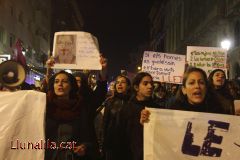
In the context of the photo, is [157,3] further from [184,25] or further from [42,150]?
[42,150]

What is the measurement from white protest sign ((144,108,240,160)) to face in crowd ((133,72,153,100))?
77 centimetres

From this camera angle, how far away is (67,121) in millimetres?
4711

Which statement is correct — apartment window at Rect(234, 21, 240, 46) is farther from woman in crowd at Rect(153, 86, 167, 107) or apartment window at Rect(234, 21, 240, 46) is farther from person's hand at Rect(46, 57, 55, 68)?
person's hand at Rect(46, 57, 55, 68)

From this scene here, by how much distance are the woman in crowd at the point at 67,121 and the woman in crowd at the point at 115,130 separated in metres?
0.60

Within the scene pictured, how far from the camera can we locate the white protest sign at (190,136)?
4.39 m

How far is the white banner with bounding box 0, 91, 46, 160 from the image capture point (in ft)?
14.8

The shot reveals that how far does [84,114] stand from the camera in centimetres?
482

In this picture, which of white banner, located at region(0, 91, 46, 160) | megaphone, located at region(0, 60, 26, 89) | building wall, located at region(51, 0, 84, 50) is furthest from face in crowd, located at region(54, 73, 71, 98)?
building wall, located at region(51, 0, 84, 50)

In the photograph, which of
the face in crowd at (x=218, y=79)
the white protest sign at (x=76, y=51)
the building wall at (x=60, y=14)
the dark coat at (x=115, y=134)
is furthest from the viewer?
the building wall at (x=60, y=14)

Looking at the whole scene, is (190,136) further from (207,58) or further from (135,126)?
(207,58)

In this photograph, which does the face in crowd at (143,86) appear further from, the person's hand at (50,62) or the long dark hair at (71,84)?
the person's hand at (50,62)

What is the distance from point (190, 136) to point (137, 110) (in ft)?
2.78

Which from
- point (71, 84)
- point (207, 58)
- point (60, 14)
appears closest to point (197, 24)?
point (60, 14)

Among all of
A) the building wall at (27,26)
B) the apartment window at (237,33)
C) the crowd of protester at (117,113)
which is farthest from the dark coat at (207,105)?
the building wall at (27,26)
